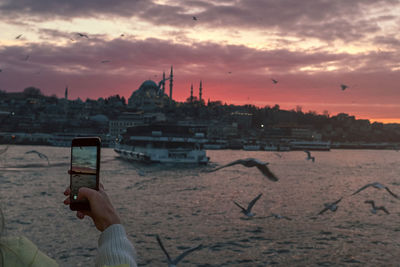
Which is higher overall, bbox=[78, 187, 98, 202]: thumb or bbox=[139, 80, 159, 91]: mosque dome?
bbox=[139, 80, 159, 91]: mosque dome

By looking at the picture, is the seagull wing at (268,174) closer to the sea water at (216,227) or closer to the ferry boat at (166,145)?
the sea water at (216,227)

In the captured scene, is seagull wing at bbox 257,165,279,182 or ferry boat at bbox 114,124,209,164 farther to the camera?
ferry boat at bbox 114,124,209,164

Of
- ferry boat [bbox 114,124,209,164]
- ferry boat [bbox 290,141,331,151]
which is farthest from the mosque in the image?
ferry boat [bbox 114,124,209,164]

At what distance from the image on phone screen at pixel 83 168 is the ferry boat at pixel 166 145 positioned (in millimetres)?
37719

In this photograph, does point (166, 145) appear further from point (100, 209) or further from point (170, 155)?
point (100, 209)

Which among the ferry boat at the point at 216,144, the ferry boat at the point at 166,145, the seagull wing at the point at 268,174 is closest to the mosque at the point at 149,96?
the ferry boat at the point at 216,144

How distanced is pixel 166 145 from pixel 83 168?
40449mm

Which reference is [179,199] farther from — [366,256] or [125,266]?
[125,266]

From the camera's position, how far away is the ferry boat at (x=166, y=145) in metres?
39.5

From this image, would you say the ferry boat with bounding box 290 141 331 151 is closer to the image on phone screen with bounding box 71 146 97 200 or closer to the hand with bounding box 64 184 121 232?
the image on phone screen with bounding box 71 146 97 200

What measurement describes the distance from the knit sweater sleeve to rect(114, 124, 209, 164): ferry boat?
38.1m

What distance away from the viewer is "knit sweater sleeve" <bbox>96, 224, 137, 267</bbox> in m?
0.92

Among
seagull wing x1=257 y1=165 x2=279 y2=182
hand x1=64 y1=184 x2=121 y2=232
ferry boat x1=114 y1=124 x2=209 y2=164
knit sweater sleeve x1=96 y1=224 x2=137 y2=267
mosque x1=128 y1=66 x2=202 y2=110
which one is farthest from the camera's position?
mosque x1=128 y1=66 x2=202 y2=110

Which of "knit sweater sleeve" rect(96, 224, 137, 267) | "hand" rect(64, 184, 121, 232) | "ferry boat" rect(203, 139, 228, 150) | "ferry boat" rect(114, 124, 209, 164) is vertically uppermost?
"hand" rect(64, 184, 121, 232)
